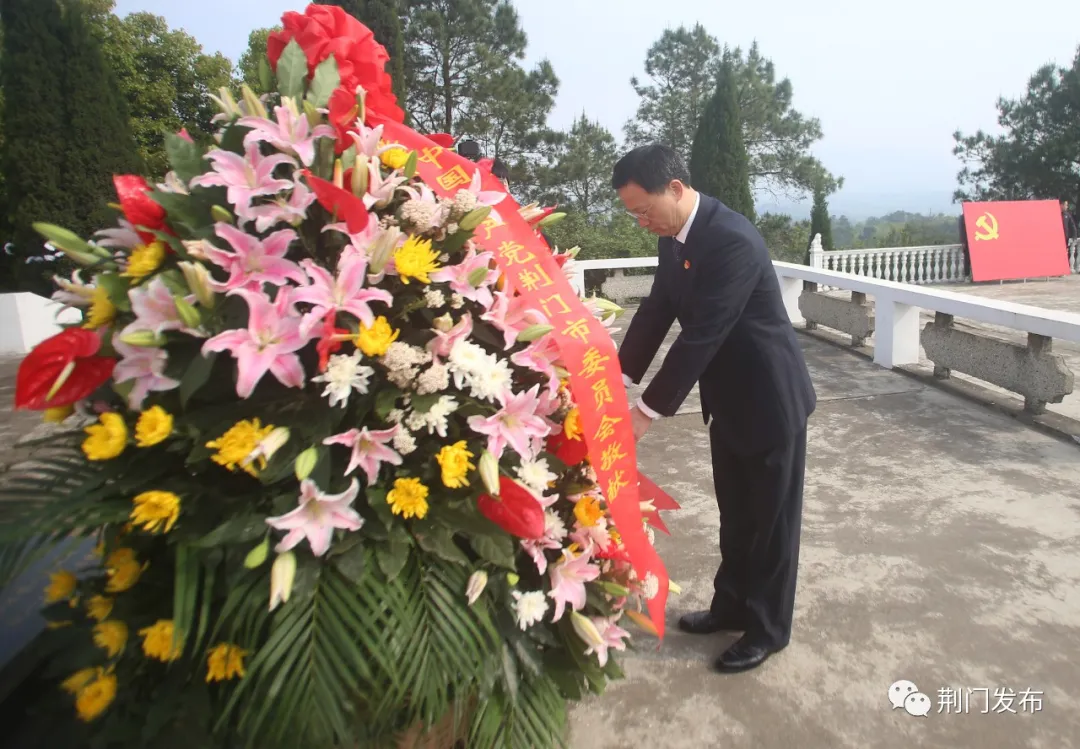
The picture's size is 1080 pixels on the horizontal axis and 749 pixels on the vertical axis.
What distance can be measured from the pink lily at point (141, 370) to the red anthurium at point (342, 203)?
1.14 feet

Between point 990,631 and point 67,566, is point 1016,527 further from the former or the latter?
point 67,566

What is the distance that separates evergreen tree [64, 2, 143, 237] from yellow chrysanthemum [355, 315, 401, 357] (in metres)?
9.11

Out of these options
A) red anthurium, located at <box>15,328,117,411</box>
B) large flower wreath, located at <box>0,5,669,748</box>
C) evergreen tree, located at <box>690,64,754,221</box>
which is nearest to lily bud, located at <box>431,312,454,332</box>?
large flower wreath, located at <box>0,5,669,748</box>

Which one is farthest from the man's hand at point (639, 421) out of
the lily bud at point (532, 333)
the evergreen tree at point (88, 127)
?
the evergreen tree at point (88, 127)

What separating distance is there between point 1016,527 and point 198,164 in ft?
10.8

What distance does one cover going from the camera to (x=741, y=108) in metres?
22.2

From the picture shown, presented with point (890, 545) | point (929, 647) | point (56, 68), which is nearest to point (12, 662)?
point (929, 647)

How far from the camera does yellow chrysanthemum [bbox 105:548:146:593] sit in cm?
119

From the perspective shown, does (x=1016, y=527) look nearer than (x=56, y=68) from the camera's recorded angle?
Yes

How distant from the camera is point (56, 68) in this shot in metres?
8.78

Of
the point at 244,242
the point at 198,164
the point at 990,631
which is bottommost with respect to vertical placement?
the point at 990,631

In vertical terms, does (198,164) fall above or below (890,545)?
above

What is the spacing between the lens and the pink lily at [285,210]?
119cm

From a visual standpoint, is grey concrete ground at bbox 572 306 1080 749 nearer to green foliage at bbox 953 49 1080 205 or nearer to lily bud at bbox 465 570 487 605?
lily bud at bbox 465 570 487 605
